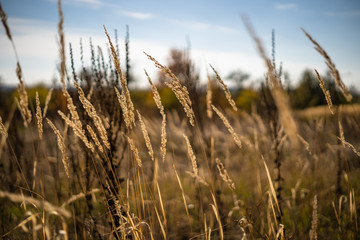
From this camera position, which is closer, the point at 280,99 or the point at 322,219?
the point at 280,99

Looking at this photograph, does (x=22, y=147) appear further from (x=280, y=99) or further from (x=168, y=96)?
(x=168, y=96)

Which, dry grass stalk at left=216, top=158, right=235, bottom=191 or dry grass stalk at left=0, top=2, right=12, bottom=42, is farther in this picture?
dry grass stalk at left=216, top=158, right=235, bottom=191

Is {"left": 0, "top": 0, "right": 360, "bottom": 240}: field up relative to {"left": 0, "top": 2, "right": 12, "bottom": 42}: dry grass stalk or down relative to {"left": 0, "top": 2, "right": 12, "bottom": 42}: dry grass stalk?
down

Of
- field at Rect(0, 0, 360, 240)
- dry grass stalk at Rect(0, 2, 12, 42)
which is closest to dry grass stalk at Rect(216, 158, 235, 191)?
field at Rect(0, 0, 360, 240)

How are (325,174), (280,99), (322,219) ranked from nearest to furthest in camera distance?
1. (280,99)
2. (322,219)
3. (325,174)

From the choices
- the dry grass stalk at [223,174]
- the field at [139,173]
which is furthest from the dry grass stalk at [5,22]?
the dry grass stalk at [223,174]

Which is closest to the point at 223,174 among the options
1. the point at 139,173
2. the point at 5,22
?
the point at 139,173

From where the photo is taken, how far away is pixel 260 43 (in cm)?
100

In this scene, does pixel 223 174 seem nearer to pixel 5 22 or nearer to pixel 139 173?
pixel 139 173

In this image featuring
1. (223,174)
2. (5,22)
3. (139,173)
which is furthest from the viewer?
(139,173)

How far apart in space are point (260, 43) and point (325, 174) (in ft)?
11.5

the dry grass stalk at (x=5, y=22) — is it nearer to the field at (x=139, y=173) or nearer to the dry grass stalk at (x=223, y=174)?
the field at (x=139, y=173)

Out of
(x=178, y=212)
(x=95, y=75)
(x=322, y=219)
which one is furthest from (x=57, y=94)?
(x=322, y=219)

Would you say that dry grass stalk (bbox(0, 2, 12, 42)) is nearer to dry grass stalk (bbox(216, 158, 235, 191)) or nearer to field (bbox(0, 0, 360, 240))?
field (bbox(0, 0, 360, 240))
